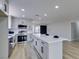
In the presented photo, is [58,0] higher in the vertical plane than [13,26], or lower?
higher

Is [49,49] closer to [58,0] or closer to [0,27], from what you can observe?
[0,27]

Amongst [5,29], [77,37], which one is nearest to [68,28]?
[77,37]

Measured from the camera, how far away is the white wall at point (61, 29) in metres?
11.2

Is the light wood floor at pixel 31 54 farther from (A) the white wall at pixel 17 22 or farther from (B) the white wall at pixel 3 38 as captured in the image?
(A) the white wall at pixel 17 22

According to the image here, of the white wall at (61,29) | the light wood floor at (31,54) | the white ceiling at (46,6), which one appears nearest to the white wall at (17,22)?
the white ceiling at (46,6)

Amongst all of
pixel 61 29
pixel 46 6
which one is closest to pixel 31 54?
pixel 46 6

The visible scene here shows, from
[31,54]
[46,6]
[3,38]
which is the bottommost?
[31,54]

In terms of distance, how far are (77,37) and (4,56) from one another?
11.3 meters

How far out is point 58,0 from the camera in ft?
14.6

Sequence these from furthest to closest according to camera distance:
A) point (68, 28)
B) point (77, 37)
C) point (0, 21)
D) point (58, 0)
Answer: point (77, 37)
point (68, 28)
point (58, 0)
point (0, 21)

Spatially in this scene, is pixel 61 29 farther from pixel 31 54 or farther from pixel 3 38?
pixel 3 38

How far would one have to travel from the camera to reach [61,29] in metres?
12.2

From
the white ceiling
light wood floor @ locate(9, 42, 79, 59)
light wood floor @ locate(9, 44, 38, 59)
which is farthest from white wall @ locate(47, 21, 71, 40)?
light wood floor @ locate(9, 44, 38, 59)

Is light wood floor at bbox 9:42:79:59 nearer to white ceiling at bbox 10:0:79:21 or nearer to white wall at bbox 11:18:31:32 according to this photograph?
white ceiling at bbox 10:0:79:21
